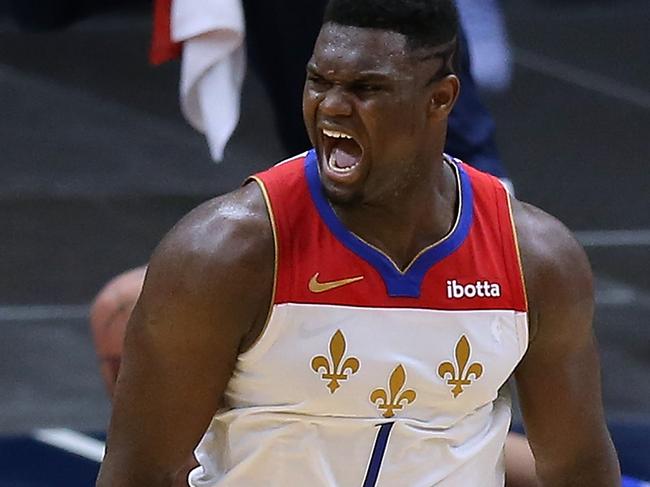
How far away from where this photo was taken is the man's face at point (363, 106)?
214 centimetres

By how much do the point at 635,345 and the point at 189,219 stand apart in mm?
3621

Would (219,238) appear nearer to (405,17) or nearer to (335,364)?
(335,364)

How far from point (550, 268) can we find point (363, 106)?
0.41 metres

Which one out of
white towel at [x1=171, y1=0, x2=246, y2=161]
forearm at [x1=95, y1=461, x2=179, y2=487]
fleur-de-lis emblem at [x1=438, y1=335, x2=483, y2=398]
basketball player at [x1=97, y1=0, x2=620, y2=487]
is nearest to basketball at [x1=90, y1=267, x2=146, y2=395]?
white towel at [x1=171, y1=0, x2=246, y2=161]

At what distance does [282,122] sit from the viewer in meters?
3.92

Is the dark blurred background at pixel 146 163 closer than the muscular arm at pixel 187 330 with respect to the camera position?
No

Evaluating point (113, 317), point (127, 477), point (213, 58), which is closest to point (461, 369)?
point (127, 477)

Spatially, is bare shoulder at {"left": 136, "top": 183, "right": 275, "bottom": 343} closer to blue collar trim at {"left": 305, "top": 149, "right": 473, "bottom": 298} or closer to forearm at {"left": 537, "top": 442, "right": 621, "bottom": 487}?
blue collar trim at {"left": 305, "top": 149, "right": 473, "bottom": 298}

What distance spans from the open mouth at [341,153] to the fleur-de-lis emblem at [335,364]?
235 millimetres

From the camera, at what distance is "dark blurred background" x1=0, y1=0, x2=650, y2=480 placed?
18.2 ft

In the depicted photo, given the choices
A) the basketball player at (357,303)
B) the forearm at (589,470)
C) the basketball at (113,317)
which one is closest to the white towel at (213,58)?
the basketball at (113,317)

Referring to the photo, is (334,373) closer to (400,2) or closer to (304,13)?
(400,2)

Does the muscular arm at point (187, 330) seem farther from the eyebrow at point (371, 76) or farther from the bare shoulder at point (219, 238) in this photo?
the eyebrow at point (371, 76)

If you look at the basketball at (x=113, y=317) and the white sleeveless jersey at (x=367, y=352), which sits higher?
the white sleeveless jersey at (x=367, y=352)
